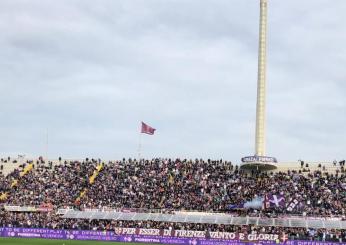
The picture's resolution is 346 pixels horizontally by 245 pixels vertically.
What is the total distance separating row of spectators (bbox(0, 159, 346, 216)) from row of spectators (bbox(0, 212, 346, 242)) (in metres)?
4.29

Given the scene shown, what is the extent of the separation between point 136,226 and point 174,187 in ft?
38.7

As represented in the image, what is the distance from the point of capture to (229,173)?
8562 centimetres

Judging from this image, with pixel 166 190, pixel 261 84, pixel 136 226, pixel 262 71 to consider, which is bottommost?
pixel 136 226

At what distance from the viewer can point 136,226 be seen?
72.2 meters

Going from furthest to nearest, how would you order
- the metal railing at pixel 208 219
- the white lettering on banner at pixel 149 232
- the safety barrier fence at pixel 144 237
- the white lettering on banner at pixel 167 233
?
the metal railing at pixel 208 219
the white lettering on banner at pixel 149 232
the white lettering on banner at pixel 167 233
the safety barrier fence at pixel 144 237

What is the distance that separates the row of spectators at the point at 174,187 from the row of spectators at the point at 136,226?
429cm

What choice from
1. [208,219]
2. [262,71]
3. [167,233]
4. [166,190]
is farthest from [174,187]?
[262,71]

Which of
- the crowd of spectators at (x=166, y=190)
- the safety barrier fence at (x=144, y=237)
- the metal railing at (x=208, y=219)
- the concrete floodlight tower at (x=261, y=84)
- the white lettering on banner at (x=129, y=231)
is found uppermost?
the concrete floodlight tower at (x=261, y=84)

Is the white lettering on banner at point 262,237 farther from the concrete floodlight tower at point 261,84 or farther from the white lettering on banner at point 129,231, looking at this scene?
the concrete floodlight tower at point 261,84

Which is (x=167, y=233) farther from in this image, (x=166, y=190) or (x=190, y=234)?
(x=166, y=190)

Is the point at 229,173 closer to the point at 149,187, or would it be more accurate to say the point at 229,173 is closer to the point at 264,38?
the point at 149,187

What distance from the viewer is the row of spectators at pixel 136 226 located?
216ft

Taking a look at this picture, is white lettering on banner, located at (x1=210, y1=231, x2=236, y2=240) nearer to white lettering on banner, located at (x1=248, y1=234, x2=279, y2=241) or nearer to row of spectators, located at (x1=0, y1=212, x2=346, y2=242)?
row of spectators, located at (x1=0, y1=212, x2=346, y2=242)

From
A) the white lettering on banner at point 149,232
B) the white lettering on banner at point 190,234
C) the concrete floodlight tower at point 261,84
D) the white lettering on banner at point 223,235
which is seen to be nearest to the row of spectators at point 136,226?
the white lettering on banner at point 223,235
